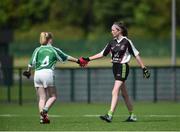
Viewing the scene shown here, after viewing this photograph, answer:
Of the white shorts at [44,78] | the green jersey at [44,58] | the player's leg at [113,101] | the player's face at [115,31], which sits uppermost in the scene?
the player's face at [115,31]

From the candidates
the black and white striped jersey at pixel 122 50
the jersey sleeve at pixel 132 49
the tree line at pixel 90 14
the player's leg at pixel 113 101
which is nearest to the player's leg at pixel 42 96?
the player's leg at pixel 113 101

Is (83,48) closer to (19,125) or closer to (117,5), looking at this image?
(117,5)

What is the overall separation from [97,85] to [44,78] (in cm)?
1272

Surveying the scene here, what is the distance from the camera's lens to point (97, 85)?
107ft

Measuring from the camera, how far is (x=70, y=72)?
106 feet

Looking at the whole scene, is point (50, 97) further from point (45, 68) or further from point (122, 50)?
point (122, 50)

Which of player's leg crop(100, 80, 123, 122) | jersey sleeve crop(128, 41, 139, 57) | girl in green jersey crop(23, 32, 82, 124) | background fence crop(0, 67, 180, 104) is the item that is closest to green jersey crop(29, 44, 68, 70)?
girl in green jersey crop(23, 32, 82, 124)

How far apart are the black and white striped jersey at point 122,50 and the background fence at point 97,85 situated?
1181 centimetres

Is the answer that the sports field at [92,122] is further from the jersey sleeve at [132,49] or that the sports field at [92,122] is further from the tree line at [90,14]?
the tree line at [90,14]

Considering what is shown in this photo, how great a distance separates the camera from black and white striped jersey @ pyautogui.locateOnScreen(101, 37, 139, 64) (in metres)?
19.8

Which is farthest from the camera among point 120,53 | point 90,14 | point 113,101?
point 90,14

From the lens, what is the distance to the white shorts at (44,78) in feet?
65.0

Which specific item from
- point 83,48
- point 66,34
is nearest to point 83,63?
point 83,48

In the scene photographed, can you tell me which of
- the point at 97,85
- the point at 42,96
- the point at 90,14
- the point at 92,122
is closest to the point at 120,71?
the point at 92,122
